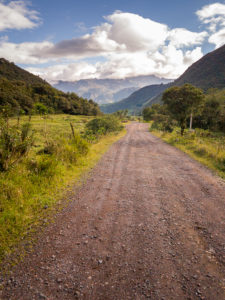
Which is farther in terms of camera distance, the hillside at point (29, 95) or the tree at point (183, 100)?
the hillside at point (29, 95)

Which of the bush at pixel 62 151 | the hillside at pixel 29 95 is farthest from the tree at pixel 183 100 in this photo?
the hillside at pixel 29 95

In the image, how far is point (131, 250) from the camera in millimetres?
3824

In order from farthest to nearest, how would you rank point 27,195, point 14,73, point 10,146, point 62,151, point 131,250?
point 14,73 → point 62,151 → point 10,146 → point 27,195 → point 131,250

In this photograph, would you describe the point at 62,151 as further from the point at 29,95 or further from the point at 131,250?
the point at 29,95

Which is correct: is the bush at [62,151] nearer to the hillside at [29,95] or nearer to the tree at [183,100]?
the tree at [183,100]

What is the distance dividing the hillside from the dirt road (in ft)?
180

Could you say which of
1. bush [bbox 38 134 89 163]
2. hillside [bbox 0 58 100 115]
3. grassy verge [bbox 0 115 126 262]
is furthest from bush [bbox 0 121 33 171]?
hillside [bbox 0 58 100 115]

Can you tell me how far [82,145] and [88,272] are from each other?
32.3 ft

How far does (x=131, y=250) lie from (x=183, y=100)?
74.6 feet

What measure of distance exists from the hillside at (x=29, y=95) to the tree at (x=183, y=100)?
151ft

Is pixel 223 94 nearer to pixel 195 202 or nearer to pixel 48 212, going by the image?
pixel 195 202

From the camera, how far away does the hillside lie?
234 feet

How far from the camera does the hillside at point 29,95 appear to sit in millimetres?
71312

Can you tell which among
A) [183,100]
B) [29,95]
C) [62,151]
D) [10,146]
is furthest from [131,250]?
[29,95]
